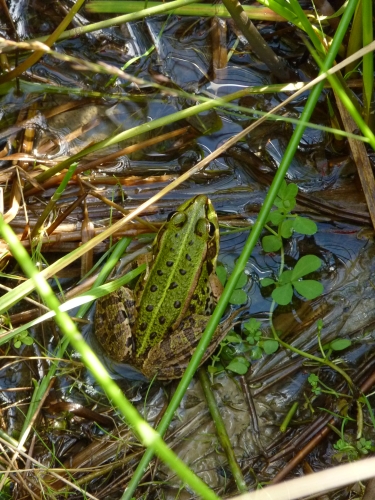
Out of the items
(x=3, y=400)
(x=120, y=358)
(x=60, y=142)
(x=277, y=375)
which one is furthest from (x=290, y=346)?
(x=60, y=142)

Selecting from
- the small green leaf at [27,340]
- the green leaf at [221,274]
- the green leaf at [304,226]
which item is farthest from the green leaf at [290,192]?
the small green leaf at [27,340]

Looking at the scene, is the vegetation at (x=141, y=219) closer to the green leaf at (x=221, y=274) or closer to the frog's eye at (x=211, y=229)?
the green leaf at (x=221, y=274)

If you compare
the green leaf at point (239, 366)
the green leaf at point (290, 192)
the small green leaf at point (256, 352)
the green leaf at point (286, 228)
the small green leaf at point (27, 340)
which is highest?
the green leaf at point (290, 192)

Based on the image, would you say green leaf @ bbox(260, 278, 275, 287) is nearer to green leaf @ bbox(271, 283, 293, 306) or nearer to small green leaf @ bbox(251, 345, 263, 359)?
green leaf @ bbox(271, 283, 293, 306)

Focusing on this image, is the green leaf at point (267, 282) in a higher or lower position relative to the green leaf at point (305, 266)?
lower

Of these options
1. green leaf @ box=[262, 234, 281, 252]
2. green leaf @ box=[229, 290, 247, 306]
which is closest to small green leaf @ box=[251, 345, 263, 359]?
green leaf @ box=[229, 290, 247, 306]

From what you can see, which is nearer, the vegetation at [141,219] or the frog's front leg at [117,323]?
the vegetation at [141,219]
